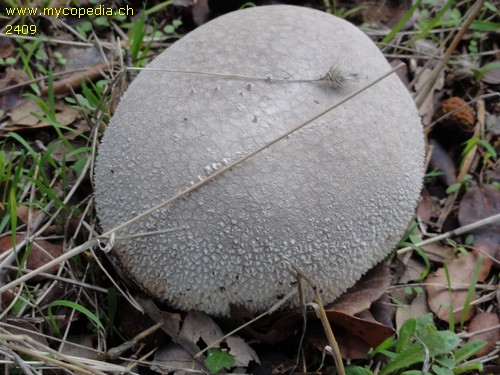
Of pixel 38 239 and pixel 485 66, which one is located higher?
pixel 485 66

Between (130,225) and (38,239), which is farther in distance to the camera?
(38,239)

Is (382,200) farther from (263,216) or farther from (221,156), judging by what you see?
(221,156)

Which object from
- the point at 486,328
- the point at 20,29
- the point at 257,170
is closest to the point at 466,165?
the point at 486,328

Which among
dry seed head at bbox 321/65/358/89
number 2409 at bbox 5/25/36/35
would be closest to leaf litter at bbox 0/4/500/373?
number 2409 at bbox 5/25/36/35

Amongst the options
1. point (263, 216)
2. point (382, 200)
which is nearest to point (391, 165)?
point (382, 200)

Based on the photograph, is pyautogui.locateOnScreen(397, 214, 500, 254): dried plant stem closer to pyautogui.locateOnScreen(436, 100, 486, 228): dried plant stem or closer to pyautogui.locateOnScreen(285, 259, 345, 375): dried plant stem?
pyautogui.locateOnScreen(436, 100, 486, 228): dried plant stem

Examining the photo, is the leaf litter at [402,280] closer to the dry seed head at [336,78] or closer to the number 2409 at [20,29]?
the number 2409 at [20,29]
